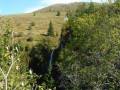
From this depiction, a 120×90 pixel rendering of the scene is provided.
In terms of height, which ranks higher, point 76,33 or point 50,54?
point 76,33

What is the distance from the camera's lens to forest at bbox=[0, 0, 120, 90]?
10.9ft

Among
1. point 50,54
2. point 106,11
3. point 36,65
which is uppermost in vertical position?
point 106,11

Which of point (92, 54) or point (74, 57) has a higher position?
point (92, 54)

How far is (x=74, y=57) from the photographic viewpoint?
21062 mm

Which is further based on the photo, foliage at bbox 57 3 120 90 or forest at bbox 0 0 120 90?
foliage at bbox 57 3 120 90

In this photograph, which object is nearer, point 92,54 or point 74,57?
point 92,54

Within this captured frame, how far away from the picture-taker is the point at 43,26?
83375mm

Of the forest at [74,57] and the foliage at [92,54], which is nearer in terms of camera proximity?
the forest at [74,57]

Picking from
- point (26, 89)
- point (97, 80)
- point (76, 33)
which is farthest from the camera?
point (76, 33)

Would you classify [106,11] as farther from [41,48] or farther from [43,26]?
[43,26]

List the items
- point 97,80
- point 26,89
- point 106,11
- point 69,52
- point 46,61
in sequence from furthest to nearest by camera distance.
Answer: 1. point 46,61
2. point 69,52
3. point 106,11
4. point 97,80
5. point 26,89

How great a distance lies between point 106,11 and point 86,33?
18.3 feet

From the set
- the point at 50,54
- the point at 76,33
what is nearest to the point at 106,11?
the point at 76,33

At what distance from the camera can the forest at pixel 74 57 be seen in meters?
3.31
